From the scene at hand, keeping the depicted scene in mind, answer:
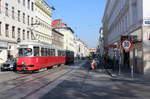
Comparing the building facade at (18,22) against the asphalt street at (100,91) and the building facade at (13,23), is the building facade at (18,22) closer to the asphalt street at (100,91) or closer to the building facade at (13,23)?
the building facade at (13,23)

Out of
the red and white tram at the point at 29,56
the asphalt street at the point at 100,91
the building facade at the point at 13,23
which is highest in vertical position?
the building facade at the point at 13,23

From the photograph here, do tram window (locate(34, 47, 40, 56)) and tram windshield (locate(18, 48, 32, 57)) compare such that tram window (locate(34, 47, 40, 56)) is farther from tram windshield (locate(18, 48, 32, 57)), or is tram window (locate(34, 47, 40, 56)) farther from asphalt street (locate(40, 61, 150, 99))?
asphalt street (locate(40, 61, 150, 99))

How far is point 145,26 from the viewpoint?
923 inches

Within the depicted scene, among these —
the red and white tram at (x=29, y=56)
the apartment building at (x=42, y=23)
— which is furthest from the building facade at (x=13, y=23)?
the red and white tram at (x=29, y=56)

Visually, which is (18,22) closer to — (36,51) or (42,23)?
(42,23)

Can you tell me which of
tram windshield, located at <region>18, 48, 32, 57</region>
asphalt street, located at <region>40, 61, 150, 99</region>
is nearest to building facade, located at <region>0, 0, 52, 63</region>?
tram windshield, located at <region>18, 48, 32, 57</region>

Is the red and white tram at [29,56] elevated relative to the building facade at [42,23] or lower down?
→ lower down

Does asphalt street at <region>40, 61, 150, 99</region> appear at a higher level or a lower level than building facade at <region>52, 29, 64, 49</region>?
lower

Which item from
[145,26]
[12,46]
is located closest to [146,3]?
[145,26]

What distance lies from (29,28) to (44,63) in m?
27.2

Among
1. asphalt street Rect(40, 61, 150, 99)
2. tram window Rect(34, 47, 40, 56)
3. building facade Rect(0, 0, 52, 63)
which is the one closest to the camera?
asphalt street Rect(40, 61, 150, 99)

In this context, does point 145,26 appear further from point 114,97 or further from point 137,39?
point 114,97

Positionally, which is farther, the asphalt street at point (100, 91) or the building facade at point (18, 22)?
the building facade at point (18, 22)

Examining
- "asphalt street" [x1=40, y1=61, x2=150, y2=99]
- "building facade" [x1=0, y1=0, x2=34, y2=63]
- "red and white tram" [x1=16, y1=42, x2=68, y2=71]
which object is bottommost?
"asphalt street" [x1=40, y1=61, x2=150, y2=99]
